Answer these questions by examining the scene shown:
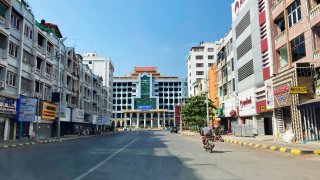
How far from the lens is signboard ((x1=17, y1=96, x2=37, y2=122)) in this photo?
120 feet

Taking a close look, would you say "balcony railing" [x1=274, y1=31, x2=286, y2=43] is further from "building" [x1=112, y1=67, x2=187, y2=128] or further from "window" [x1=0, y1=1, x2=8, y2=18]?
"building" [x1=112, y1=67, x2=187, y2=128]

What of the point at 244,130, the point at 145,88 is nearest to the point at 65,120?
the point at 244,130

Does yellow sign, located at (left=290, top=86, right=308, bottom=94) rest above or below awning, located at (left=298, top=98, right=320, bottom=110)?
above

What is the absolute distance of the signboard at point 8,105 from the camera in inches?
1314

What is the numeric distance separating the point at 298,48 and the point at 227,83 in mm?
28685

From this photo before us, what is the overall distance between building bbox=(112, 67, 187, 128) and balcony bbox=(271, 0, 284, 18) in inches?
5010

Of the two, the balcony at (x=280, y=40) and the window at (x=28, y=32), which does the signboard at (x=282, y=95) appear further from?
the window at (x=28, y=32)

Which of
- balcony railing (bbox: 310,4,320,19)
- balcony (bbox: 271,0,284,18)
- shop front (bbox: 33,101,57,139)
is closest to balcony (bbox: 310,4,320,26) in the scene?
balcony railing (bbox: 310,4,320,19)

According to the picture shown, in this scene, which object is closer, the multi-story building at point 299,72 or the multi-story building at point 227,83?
the multi-story building at point 299,72

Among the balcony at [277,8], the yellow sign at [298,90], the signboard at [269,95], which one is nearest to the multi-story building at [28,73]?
the signboard at [269,95]

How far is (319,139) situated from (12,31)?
32.1 m

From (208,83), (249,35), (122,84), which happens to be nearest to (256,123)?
(249,35)

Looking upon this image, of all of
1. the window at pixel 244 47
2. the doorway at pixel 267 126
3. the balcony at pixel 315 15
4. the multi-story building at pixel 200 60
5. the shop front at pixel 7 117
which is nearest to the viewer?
the balcony at pixel 315 15

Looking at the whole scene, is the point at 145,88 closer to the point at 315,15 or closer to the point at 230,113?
the point at 230,113
